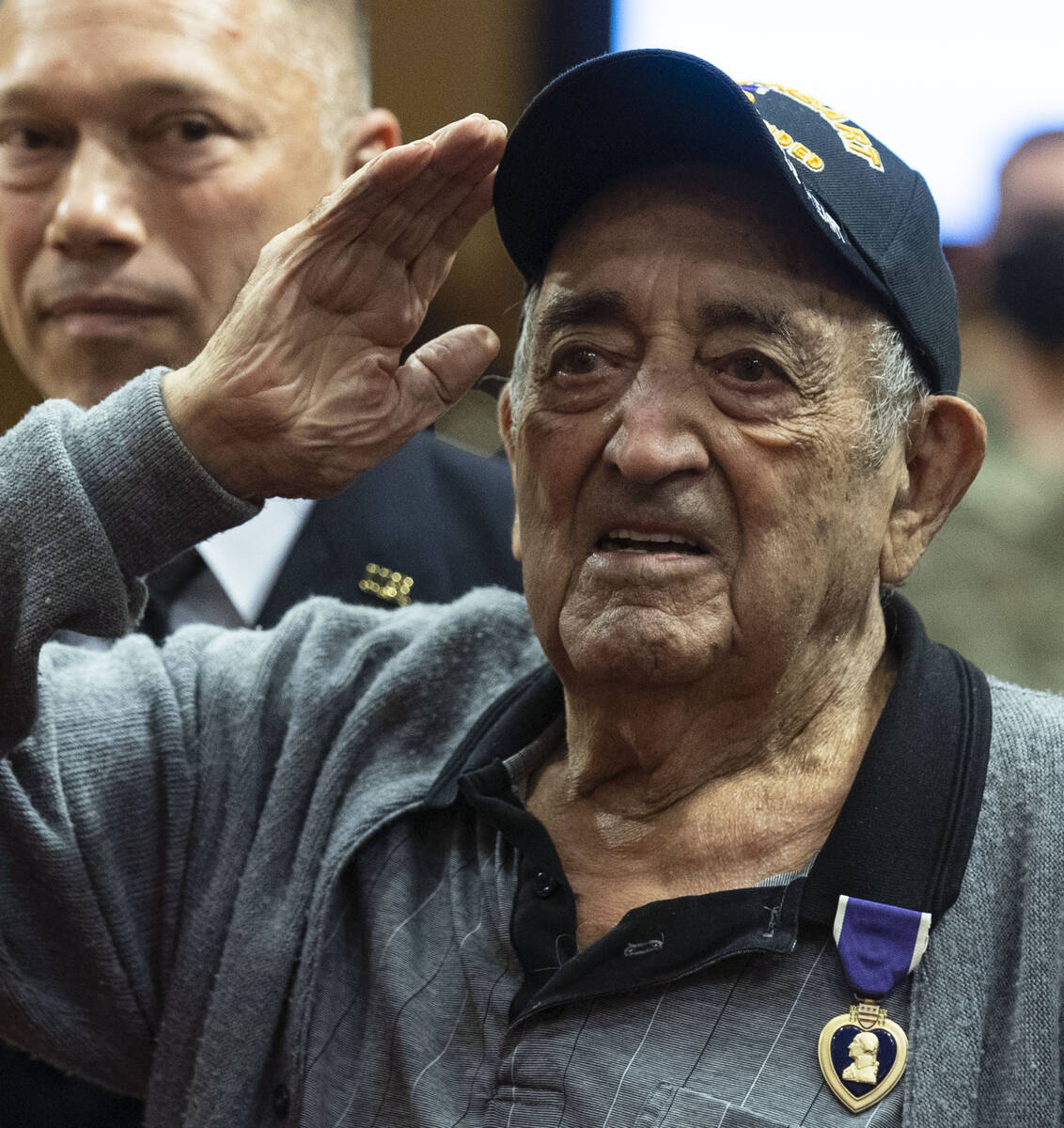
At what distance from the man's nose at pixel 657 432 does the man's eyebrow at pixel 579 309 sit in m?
0.08

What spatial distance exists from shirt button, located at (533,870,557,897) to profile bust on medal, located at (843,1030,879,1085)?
0.37 meters

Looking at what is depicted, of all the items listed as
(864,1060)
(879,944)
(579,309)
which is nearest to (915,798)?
(879,944)

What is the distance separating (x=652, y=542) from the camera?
1588 mm

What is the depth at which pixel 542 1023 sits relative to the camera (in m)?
1.53

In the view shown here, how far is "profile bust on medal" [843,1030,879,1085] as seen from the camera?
137 centimetres

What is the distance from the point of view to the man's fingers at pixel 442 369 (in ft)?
5.59

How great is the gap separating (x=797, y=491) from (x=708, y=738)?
0.28 m

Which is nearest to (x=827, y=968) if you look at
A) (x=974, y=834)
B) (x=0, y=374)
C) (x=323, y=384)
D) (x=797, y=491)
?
(x=974, y=834)

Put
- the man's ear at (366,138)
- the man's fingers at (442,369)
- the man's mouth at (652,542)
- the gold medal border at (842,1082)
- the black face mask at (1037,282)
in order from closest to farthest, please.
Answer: the gold medal border at (842,1082), the man's mouth at (652,542), the man's fingers at (442,369), the man's ear at (366,138), the black face mask at (1037,282)

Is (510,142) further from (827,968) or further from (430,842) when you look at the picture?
(827,968)

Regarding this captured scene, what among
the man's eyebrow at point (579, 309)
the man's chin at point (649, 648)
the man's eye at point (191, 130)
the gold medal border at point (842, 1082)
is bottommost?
the gold medal border at point (842, 1082)

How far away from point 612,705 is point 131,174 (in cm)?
124

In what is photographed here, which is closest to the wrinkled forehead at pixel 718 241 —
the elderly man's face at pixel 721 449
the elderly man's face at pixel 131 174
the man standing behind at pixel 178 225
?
the elderly man's face at pixel 721 449

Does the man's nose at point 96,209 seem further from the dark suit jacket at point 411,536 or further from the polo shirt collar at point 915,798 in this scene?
the polo shirt collar at point 915,798
